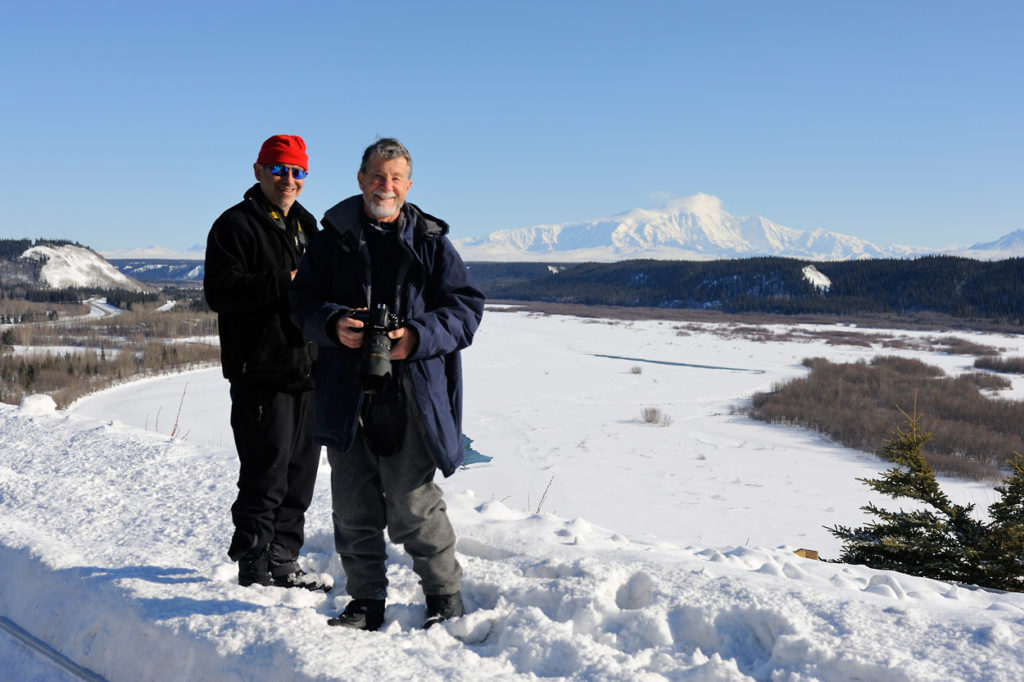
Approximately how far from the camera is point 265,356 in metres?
3.17

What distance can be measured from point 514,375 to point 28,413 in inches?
755

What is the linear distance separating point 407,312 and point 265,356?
81cm

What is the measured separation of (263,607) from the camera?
298 cm

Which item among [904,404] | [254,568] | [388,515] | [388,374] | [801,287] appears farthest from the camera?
[801,287]

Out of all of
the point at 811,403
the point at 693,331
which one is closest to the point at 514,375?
the point at 811,403

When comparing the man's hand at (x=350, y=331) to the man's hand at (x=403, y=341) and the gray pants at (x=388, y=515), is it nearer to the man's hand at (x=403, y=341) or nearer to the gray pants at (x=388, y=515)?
the man's hand at (x=403, y=341)

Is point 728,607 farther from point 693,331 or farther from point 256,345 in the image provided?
point 693,331

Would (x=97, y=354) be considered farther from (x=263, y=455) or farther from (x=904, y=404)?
(x=263, y=455)

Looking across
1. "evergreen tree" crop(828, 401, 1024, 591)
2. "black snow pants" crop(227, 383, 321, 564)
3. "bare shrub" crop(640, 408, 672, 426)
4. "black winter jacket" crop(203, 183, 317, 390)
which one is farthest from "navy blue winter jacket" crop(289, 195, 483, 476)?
"bare shrub" crop(640, 408, 672, 426)

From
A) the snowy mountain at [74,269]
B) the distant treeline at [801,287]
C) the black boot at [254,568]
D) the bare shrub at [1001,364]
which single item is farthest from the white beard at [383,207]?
the snowy mountain at [74,269]

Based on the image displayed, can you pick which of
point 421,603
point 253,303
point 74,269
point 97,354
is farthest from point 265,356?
point 74,269

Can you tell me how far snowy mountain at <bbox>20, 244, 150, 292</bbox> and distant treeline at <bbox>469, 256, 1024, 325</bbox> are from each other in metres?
57.4

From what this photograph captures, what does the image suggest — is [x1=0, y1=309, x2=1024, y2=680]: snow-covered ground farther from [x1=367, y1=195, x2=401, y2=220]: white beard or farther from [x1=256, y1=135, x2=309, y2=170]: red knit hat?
[x1=256, y1=135, x2=309, y2=170]: red knit hat

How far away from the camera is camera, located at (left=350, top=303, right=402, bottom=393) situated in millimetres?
2430
